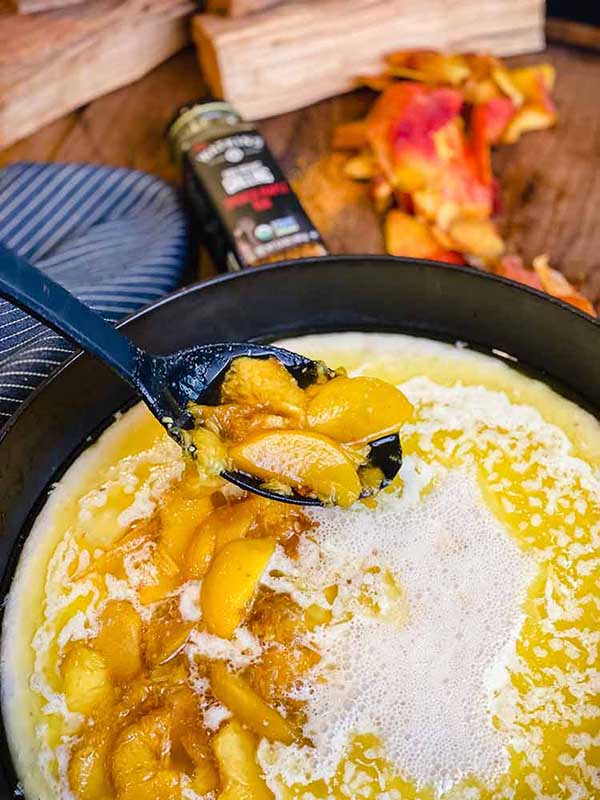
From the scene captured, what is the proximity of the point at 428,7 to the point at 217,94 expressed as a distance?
0.50 meters

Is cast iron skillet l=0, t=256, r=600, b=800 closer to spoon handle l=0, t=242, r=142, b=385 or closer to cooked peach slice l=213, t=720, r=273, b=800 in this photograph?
spoon handle l=0, t=242, r=142, b=385

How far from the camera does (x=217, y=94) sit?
74.8 inches

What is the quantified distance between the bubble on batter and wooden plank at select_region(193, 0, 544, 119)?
3.49ft

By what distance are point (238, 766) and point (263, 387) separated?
17.7 inches

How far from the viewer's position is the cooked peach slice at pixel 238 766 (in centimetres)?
96

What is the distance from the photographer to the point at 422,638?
106 cm

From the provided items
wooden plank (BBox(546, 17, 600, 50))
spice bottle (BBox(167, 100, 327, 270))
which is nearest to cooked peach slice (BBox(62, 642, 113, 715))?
spice bottle (BBox(167, 100, 327, 270))

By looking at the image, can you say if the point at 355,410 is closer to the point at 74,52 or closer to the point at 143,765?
the point at 143,765

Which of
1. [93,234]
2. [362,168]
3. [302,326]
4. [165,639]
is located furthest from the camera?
[362,168]

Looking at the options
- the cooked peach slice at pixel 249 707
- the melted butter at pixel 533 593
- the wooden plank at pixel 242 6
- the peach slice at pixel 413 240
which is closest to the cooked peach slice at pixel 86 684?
the cooked peach slice at pixel 249 707

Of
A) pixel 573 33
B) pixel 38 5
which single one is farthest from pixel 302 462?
pixel 573 33

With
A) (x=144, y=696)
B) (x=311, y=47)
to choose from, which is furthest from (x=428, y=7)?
(x=144, y=696)

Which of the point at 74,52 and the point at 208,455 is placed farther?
the point at 74,52

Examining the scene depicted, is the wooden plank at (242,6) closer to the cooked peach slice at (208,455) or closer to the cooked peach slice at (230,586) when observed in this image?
the cooked peach slice at (208,455)
